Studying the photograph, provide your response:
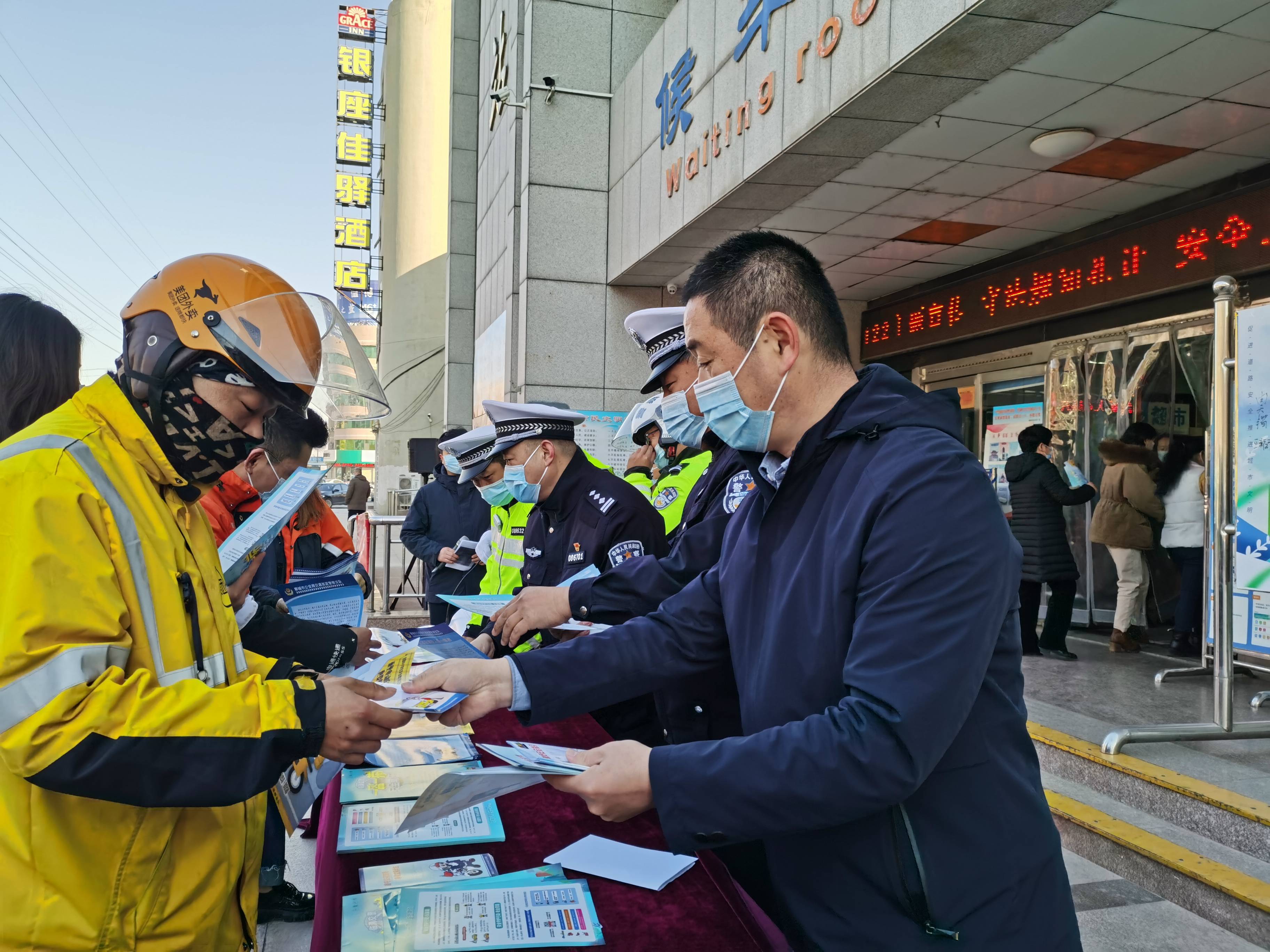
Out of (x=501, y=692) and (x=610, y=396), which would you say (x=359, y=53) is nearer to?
(x=610, y=396)

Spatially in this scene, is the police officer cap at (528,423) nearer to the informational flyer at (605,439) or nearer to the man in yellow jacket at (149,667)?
the man in yellow jacket at (149,667)

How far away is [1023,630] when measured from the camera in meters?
6.68

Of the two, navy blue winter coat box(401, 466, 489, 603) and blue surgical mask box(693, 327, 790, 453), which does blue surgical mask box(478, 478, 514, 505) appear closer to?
navy blue winter coat box(401, 466, 489, 603)

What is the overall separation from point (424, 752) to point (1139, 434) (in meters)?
6.52

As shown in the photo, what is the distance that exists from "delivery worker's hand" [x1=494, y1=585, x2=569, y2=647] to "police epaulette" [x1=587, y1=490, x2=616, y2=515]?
706mm

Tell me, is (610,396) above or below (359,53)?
below

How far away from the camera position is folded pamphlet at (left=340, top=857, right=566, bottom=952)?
130cm

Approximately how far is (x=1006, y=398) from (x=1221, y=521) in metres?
3.81

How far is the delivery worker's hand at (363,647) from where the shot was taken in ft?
8.17

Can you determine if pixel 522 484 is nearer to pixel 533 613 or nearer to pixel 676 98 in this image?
pixel 533 613

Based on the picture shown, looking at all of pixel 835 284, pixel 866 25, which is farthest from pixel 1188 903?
pixel 835 284

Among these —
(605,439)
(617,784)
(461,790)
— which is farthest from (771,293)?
(605,439)

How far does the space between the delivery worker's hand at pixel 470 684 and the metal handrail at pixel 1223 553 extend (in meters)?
3.58

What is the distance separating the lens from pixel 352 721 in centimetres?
138
